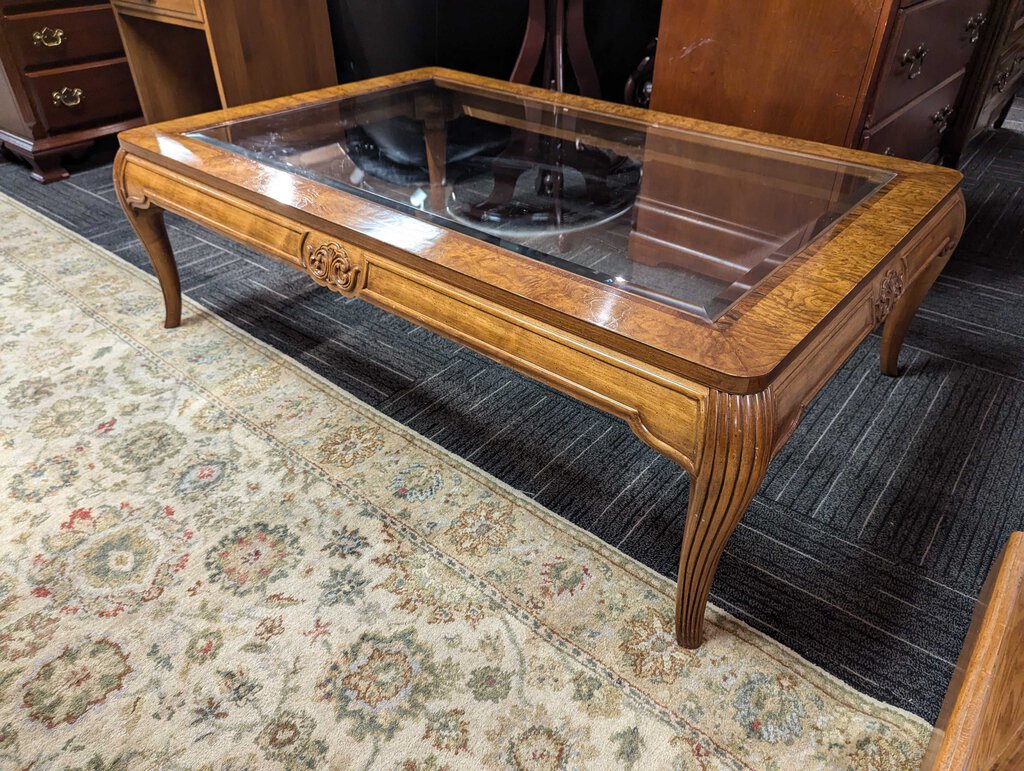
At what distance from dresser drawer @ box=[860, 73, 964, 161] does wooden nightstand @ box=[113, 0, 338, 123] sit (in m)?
1.39

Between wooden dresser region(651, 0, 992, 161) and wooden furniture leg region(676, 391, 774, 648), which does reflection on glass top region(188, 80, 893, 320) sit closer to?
wooden furniture leg region(676, 391, 774, 648)

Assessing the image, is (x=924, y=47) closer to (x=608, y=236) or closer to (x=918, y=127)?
(x=918, y=127)

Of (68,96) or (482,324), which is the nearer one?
(482,324)

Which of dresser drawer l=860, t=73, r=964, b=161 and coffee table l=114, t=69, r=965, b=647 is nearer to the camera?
coffee table l=114, t=69, r=965, b=647

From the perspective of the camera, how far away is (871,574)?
0.86 m

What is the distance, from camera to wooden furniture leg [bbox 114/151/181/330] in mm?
1115

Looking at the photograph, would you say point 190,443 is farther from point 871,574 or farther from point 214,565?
point 871,574

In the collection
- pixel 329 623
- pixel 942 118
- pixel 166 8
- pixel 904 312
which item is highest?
pixel 166 8

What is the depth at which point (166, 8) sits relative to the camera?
1.73m

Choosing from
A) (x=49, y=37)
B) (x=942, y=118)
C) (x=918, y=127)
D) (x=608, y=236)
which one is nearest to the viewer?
(x=608, y=236)

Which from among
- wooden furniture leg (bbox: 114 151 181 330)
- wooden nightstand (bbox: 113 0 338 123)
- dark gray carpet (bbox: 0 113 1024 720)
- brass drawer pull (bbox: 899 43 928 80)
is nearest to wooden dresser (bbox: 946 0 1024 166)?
dark gray carpet (bbox: 0 113 1024 720)

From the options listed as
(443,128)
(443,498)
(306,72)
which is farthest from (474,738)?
(306,72)

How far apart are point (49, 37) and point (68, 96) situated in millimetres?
153

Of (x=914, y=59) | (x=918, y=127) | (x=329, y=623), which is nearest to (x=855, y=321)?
(x=329, y=623)
